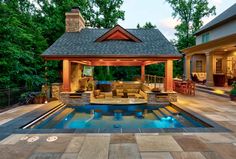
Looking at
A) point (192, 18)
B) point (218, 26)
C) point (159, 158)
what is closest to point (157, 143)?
point (159, 158)

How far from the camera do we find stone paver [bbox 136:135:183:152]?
14.2 ft

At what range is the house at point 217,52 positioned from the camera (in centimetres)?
1472

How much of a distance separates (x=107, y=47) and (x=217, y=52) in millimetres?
12517

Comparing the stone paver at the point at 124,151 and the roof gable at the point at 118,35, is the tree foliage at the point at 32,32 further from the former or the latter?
the stone paver at the point at 124,151

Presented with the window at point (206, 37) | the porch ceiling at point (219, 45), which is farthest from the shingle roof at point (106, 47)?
the window at point (206, 37)

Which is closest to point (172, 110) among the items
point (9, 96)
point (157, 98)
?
point (157, 98)

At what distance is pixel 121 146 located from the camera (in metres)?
4.45

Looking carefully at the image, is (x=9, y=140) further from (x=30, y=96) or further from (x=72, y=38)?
(x=72, y=38)

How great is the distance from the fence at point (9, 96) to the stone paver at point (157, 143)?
835cm

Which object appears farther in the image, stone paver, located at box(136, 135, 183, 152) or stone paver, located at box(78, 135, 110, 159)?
stone paver, located at box(136, 135, 183, 152)

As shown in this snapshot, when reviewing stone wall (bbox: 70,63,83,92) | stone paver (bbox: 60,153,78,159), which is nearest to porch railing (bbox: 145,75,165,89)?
stone wall (bbox: 70,63,83,92)

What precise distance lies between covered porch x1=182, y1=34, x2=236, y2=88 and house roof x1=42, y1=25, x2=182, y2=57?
4.95 m

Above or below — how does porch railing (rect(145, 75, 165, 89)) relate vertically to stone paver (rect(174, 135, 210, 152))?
above

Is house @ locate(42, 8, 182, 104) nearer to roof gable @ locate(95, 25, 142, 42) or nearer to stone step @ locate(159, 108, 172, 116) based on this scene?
roof gable @ locate(95, 25, 142, 42)
